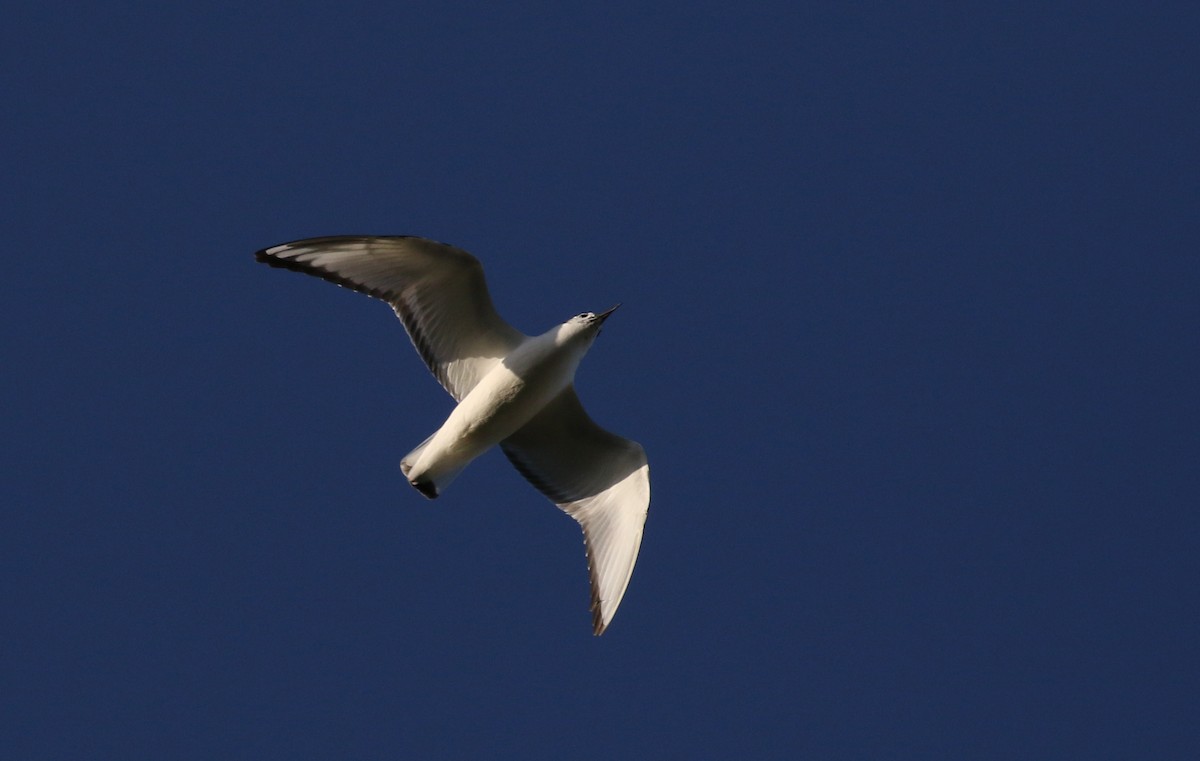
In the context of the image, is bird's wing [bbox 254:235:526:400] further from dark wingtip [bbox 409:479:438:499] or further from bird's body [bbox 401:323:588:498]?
dark wingtip [bbox 409:479:438:499]

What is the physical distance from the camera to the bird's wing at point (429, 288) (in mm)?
15039

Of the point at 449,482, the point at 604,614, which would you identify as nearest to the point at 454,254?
the point at 449,482

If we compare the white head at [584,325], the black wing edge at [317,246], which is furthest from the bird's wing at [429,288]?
the white head at [584,325]

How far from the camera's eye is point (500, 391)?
594 inches

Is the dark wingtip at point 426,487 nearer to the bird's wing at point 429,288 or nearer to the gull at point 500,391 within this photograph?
the gull at point 500,391

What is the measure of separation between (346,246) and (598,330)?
81.0 inches

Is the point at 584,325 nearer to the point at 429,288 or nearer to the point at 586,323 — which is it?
the point at 586,323

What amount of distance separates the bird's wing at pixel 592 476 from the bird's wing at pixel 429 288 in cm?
69

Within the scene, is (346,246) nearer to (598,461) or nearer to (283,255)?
(283,255)

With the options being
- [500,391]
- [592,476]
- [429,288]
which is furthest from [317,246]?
[592,476]

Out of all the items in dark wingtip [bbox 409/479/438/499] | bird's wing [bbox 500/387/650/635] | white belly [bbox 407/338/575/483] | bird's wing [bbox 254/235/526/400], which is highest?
bird's wing [bbox 254/235/526/400]

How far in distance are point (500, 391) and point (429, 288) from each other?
Result: 106 centimetres

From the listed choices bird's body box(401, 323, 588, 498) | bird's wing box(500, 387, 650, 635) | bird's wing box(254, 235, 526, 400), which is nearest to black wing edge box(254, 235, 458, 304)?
bird's wing box(254, 235, 526, 400)

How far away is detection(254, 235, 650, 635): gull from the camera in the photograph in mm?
15109
